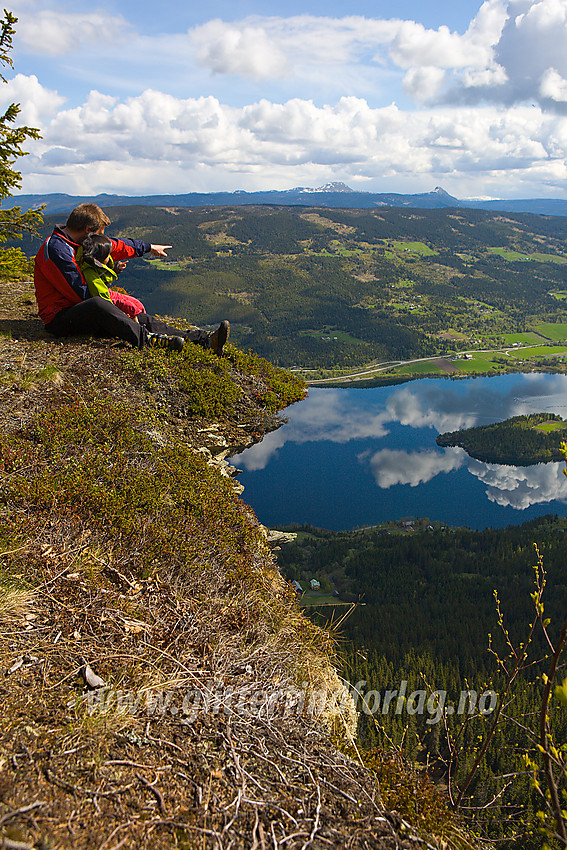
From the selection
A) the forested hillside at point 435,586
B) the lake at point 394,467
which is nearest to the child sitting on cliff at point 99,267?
the forested hillside at point 435,586

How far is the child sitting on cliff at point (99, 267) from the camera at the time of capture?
750cm

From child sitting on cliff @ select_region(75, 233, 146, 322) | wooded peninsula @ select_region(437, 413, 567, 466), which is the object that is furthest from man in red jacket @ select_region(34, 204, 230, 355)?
wooded peninsula @ select_region(437, 413, 567, 466)

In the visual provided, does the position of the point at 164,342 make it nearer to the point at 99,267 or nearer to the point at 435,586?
the point at 99,267

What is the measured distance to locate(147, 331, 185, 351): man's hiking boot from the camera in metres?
8.33

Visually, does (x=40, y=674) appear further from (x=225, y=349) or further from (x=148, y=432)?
(x=225, y=349)

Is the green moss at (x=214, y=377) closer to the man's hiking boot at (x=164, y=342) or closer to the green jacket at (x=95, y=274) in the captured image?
the man's hiking boot at (x=164, y=342)

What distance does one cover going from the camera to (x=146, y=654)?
3643 millimetres

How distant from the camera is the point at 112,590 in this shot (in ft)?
13.6

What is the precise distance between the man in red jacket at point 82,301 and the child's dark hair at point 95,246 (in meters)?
0.14

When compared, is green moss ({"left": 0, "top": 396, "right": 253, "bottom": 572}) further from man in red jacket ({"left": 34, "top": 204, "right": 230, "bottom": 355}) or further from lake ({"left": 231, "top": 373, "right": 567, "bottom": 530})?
lake ({"left": 231, "top": 373, "right": 567, "bottom": 530})

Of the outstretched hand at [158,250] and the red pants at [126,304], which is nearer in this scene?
the red pants at [126,304]

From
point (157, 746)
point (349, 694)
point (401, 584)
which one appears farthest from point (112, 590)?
point (401, 584)

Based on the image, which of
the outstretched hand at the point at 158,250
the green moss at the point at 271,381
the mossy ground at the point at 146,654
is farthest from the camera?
the outstretched hand at the point at 158,250

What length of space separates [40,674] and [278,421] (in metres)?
5.71
